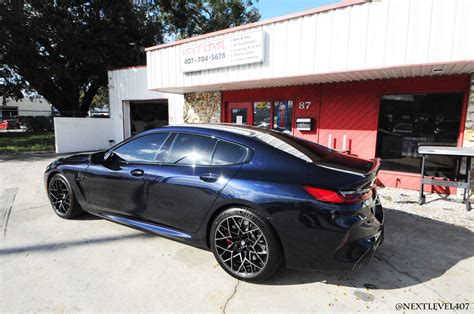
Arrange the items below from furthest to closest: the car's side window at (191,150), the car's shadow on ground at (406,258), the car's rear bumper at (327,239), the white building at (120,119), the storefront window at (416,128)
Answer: the white building at (120,119)
the storefront window at (416,128)
the car's side window at (191,150)
the car's shadow on ground at (406,258)
the car's rear bumper at (327,239)

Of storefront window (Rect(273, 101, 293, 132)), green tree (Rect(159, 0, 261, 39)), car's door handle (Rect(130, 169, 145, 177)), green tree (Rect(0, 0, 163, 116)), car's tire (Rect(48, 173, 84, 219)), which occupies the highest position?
green tree (Rect(159, 0, 261, 39))

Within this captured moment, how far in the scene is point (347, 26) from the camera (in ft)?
17.6

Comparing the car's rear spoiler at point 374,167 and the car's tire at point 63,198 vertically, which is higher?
the car's rear spoiler at point 374,167

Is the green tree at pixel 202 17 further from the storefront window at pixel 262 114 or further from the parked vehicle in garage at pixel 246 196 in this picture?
the parked vehicle in garage at pixel 246 196

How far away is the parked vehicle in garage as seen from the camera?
95.9 inches

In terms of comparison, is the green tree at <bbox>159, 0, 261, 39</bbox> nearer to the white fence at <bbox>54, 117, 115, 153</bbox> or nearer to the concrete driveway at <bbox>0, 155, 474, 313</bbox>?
the white fence at <bbox>54, 117, 115, 153</bbox>

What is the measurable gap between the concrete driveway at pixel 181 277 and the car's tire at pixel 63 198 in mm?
245

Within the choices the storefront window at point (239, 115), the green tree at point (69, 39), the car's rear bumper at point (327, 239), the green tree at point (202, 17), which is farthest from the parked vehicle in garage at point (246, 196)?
the green tree at point (202, 17)

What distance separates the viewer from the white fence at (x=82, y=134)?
12.3 metres

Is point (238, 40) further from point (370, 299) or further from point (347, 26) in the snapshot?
point (370, 299)

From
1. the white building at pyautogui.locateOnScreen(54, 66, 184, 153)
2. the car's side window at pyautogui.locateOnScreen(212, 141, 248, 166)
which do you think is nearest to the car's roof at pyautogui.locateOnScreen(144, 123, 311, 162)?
the car's side window at pyautogui.locateOnScreen(212, 141, 248, 166)

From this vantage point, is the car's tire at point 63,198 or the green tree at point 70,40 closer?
the car's tire at point 63,198

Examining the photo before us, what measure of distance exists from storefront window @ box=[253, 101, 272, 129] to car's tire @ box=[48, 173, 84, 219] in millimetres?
5844

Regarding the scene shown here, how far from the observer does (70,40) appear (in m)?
15.5
